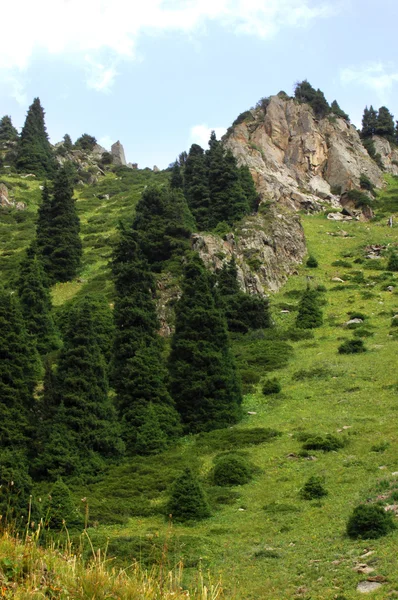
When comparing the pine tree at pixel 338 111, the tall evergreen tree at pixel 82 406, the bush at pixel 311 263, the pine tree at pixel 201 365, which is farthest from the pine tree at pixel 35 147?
the tall evergreen tree at pixel 82 406

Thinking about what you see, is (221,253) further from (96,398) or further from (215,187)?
(96,398)

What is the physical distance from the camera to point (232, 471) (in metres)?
27.4

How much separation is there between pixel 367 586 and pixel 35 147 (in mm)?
117007

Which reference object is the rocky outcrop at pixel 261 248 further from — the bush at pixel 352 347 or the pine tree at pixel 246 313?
the bush at pixel 352 347

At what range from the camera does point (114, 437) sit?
104 ft

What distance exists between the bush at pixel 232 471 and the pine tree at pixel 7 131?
133 metres

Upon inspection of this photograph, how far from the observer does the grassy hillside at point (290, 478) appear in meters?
16.5

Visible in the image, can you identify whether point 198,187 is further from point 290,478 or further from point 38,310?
point 290,478

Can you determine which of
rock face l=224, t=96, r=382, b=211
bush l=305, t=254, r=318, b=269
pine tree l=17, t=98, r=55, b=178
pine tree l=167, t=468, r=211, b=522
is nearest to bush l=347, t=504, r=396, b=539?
pine tree l=167, t=468, r=211, b=522

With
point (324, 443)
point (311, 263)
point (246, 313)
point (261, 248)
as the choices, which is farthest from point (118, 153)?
point (324, 443)

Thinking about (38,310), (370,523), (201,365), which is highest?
(38,310)

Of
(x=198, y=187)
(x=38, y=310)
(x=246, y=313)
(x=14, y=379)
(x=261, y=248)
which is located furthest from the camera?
(x=198, y=187)

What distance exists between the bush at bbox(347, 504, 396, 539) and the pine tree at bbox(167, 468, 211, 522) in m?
6.56

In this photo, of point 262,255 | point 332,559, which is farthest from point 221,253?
point 332,559
